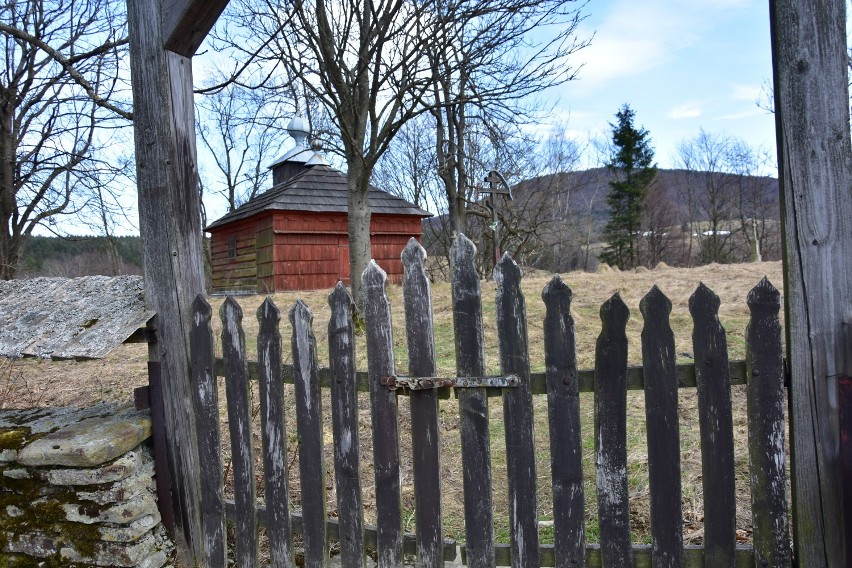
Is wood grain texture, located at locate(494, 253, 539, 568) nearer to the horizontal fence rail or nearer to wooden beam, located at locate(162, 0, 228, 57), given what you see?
the horizontal fence rail

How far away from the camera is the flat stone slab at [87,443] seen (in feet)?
8.38

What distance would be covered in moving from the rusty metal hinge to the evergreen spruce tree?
105 feet

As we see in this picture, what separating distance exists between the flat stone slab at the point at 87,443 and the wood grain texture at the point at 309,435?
800mm

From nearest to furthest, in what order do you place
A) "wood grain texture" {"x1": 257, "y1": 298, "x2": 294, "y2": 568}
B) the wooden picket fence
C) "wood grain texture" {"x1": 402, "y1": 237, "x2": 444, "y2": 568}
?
the wooden picket fence < "wood grain texture" {"x1": 402, "y1": 237, "x2": 444, "y2": 568} < "wood grain texture" {"x1": 257, "y1": 298, "x2": 294, "y2": 568}

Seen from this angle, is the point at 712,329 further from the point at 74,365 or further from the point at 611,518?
the point at 74,365

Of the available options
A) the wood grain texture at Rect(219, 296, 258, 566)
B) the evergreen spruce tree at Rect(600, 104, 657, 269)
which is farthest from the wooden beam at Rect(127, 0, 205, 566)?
the evergreen spruce tree at Rect(600, 104, 657, 269)

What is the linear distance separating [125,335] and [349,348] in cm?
101

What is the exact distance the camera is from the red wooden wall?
1839 cm

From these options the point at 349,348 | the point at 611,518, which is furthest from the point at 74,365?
the point at 611,518

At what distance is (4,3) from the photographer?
27.2ft

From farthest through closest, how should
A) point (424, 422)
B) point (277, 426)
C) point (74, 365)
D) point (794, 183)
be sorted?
point (74, 365) < point (277, 426) < point (424, 422) < point (794, 183)

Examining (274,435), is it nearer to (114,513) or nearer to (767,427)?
(114,513)

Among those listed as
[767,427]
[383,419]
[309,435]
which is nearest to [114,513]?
[309,435]

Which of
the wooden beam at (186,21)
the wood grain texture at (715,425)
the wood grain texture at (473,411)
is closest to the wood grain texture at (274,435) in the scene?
the wood grain texture at (473,411)
